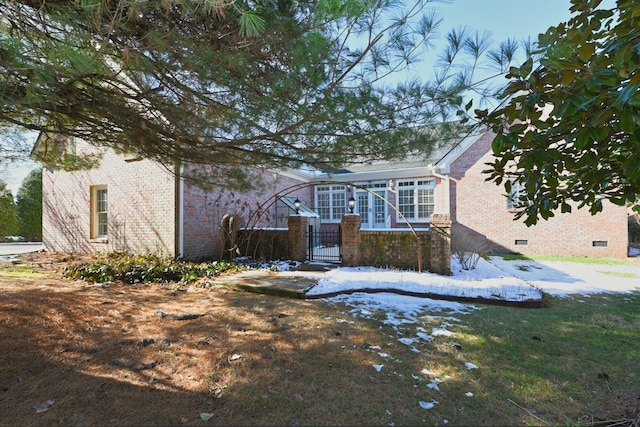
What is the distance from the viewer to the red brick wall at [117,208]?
29.0 ft

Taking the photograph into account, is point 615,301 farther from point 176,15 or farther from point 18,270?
point 18,270

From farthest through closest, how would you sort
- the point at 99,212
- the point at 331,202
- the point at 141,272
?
the point at 331,202
the point at 99,212
the point at 141,272

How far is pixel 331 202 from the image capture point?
1547cm

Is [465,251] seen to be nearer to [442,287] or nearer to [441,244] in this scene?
[441,244]

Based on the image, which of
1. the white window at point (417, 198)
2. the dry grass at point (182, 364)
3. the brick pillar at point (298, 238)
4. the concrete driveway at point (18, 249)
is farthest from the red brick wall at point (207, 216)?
the concrete driveway at point (18, 249)

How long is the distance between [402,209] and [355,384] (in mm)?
12297

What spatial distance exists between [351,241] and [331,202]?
25.4 ft

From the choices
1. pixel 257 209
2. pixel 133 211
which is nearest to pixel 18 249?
pixel 133 211

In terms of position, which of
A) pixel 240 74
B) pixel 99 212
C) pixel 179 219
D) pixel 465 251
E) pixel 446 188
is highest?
pixel 240 74

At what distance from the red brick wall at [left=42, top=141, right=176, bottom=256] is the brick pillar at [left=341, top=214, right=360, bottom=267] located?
4957 mm

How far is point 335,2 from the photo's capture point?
2.35 metres

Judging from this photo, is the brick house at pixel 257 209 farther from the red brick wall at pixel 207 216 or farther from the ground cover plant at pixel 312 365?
the ground cover plant at pixel 312 365

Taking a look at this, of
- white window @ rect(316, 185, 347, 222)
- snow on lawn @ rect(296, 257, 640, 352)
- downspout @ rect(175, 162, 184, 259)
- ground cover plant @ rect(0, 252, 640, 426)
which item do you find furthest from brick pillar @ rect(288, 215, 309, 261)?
white window @ rect(316, 185, 347, 222)

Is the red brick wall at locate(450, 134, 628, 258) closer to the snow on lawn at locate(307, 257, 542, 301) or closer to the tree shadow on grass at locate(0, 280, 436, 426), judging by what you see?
the snow on lawn at locate(307, 257, 542, 301)
